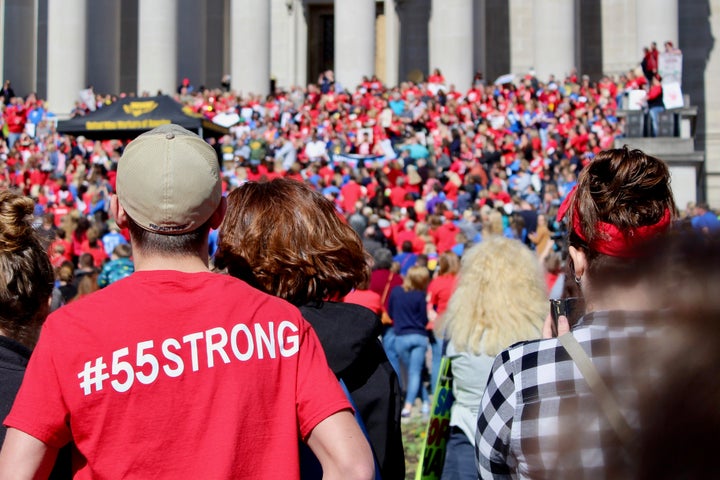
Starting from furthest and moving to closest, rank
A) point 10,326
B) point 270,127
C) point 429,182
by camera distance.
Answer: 1. point 270,127
2. point 429,182
3. point 10,326

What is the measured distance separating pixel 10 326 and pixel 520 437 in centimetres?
165

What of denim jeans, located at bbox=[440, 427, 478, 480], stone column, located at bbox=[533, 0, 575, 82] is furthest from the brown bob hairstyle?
stone column, located at bbox=[533, 0, 575, 82]

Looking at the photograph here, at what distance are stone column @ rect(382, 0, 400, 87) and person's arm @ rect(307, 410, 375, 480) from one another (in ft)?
128

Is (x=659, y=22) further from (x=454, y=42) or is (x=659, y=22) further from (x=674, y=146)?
(x=674, y=146)

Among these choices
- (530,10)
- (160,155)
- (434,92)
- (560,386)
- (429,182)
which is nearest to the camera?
(560,386)

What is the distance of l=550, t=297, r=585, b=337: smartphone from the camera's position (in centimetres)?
280

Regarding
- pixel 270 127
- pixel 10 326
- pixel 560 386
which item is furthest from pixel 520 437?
pixel 270 127

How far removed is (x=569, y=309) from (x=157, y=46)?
3319cm

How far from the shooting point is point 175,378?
92.9 inches

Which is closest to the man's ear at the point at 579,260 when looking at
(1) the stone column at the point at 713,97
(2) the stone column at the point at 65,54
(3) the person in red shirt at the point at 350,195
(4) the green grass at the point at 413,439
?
(4) the green grass at the point at 413,439

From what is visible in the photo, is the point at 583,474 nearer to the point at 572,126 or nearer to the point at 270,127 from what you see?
the point at 572,126

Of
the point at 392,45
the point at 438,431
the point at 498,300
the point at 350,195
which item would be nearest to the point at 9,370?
the point at 438,431

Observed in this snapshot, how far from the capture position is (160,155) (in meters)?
2.56

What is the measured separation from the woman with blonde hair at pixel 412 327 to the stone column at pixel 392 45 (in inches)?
1201
